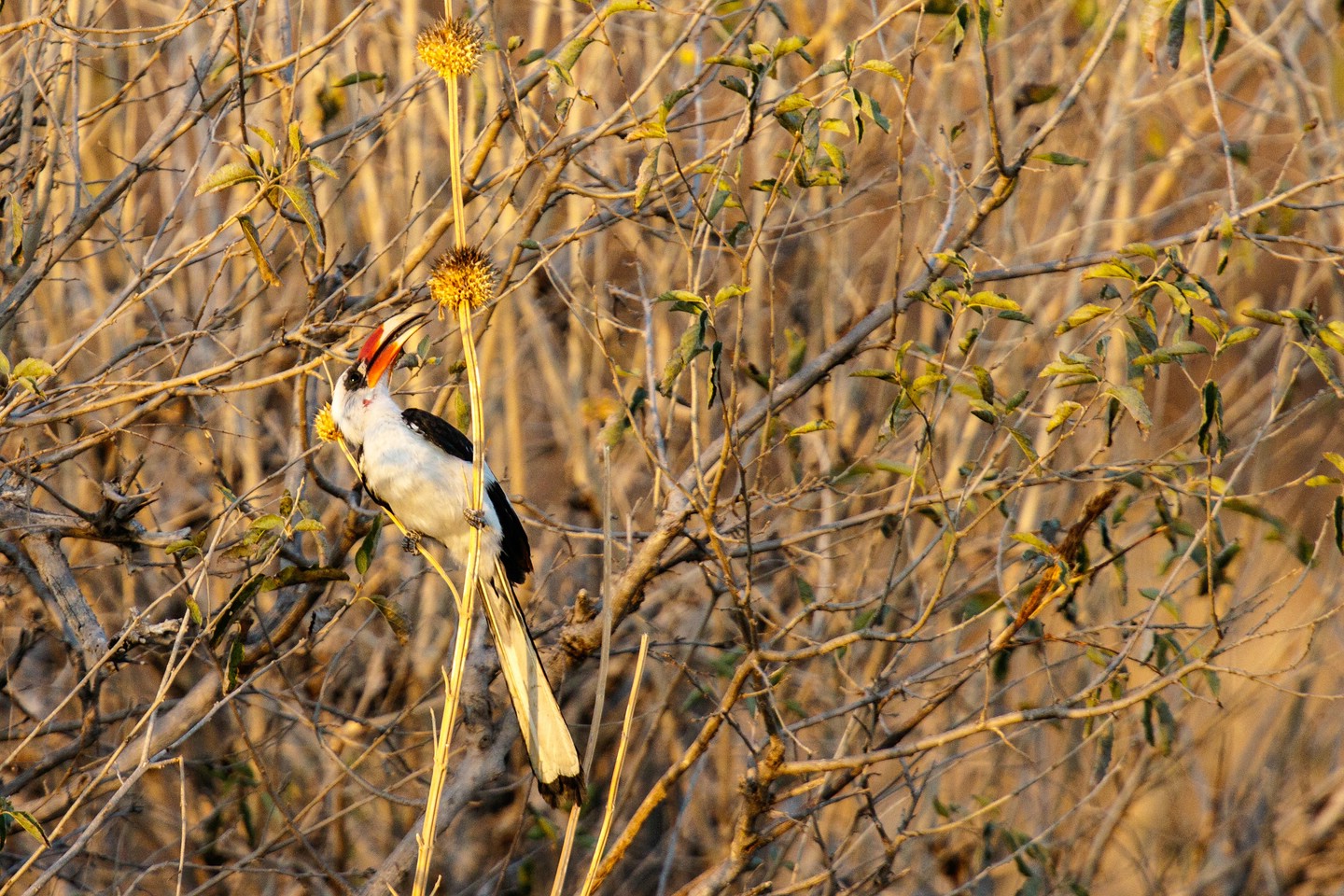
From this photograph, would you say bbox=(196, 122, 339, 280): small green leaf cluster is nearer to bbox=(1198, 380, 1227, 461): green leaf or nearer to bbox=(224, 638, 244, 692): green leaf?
bbox=(224, 638, 244, 692): green leaf

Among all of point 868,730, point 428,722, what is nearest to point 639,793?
point 428,722

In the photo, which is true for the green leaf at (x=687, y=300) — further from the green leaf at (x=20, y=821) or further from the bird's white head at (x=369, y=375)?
the green leaf at (x=20, y=821)

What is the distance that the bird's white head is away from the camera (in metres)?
3.11

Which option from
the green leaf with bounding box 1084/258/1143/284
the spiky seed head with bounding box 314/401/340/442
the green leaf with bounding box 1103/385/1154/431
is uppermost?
the green leaf with bounding box 1084/258/1143/284

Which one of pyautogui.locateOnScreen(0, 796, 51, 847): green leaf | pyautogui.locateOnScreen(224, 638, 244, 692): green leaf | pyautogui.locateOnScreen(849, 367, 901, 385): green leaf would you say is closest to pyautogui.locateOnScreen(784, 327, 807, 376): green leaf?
pyautogui.locateOnScreen(849, 367, 901, 385): green leaf

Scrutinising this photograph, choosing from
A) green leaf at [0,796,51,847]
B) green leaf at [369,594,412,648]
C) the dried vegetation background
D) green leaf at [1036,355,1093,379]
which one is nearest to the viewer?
green leaf at [0,796,51,847]

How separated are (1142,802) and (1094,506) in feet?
12.4

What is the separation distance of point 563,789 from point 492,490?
95cm

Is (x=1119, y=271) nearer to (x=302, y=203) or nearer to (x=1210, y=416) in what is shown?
(x=1210, y=416)

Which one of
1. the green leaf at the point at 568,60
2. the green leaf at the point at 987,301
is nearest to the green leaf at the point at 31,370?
the green leaf at the point at 568,60

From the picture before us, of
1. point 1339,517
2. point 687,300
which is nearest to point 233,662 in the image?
point 687,300

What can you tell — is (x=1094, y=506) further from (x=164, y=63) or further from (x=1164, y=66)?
(x=164, y=63)

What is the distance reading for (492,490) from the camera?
359 centimetres

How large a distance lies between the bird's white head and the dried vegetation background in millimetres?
108
